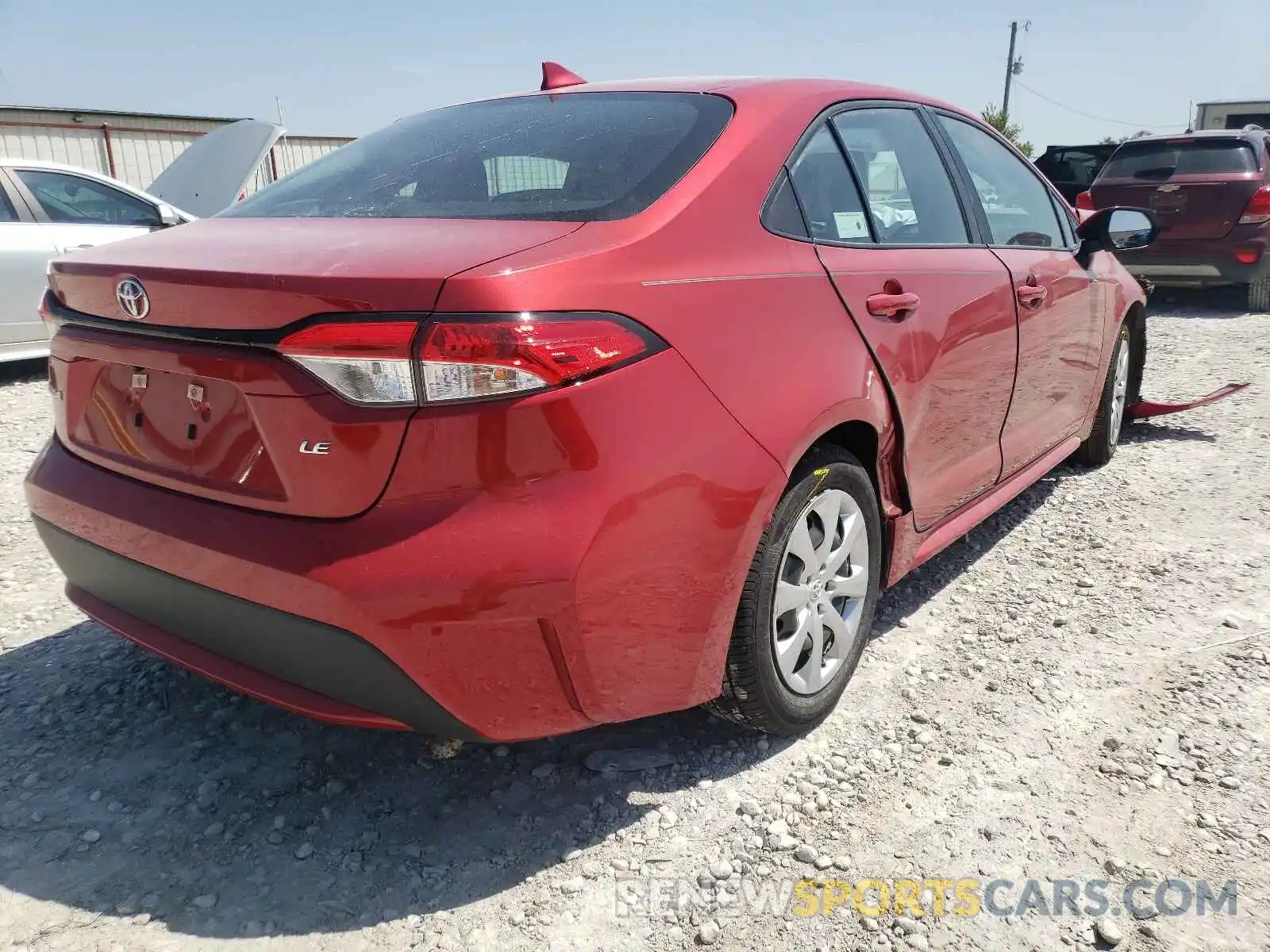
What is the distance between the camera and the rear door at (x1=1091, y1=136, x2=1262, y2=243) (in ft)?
28.2

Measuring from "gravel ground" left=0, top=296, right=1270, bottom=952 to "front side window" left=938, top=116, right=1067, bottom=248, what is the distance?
1310 mm

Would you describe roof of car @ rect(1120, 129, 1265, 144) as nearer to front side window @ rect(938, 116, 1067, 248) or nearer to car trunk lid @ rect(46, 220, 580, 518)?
front side window @ rect(938, 116, 1067, 248)

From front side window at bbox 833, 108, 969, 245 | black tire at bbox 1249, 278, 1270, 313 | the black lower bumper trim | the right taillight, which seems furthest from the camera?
black tire at bbox 1249, 278, 1270, 313

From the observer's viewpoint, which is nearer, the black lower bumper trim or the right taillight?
the black lower bumper trim

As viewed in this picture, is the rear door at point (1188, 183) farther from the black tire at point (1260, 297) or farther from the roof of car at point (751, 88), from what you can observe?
the roof of car at point (751, 88)

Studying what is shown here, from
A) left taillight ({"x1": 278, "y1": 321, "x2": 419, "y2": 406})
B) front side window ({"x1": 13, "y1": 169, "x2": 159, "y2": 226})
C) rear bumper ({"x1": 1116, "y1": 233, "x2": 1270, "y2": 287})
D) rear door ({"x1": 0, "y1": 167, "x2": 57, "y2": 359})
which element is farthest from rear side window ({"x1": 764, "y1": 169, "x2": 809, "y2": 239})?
rear bumper ({"x1": 1116, "y1": 233, "x2": 1270, "y2": 287})

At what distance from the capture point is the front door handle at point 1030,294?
10.4 feet

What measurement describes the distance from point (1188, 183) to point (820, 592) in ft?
27.4

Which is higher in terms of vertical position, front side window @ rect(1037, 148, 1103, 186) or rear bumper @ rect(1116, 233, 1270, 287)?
front side window @ rect(1037, 148, 1103, 186)

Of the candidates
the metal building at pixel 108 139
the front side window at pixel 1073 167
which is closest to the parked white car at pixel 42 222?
the metal building at pixel 108 139

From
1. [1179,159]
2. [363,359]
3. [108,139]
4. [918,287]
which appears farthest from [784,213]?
[108,139]

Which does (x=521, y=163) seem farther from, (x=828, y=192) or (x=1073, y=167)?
(x=1073, y=167)

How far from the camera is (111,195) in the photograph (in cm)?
696

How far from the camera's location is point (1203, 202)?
28.5 feet
